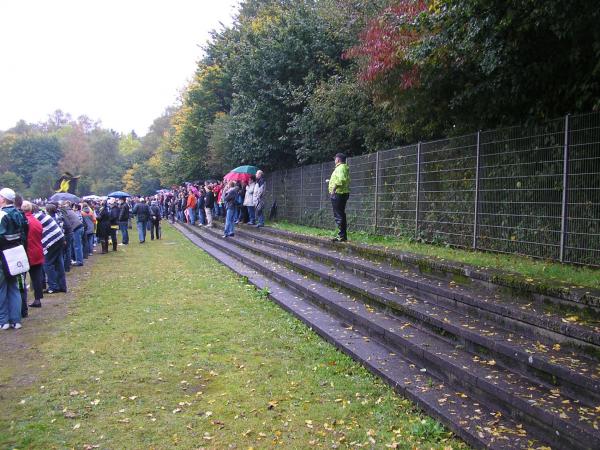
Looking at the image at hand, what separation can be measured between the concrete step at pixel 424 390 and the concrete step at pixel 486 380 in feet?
0.28

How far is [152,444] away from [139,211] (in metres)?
19.3

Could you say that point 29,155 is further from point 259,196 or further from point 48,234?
point 48,234

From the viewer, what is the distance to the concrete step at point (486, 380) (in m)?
3.25

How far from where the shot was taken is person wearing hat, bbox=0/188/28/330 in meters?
7.30

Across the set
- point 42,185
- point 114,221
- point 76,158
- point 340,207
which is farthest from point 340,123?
point 76,158

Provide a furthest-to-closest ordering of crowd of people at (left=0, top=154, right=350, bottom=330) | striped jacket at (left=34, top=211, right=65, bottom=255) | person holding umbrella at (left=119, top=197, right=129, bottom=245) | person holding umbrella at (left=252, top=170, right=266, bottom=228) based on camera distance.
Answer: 1. person holding umbrella at (left=119, top=197, right=129, bottom=245)
2. person holding umbrella at (left=252, top=170, right=266, bottom=228)
3. striped jacket at (left=34, top=211, right=65, bottom=255)
4. crowd of people at (left=0, top=154, right=350, bottom=330)

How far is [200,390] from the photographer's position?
196 inches

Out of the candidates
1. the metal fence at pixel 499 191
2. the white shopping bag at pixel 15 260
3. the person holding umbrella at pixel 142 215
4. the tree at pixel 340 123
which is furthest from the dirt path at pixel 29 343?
the person holding umbrella at pixel 142 215

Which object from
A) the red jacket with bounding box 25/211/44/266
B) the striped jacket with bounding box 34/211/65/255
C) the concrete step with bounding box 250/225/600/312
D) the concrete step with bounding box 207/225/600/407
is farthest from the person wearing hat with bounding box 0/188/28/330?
the concrete step with bounding box 250/225/600/312

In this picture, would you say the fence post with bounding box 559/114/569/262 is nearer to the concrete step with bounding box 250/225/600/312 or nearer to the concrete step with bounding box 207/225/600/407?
the concrete step with bounding box 250/225/600/312

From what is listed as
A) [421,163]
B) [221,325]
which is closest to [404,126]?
[421,163]

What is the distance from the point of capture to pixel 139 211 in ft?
72.6

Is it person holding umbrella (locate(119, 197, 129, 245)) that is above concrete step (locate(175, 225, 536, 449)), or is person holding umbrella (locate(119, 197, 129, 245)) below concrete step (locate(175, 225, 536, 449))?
above

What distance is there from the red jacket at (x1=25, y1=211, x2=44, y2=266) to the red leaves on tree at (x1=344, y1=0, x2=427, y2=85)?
6.45 m
